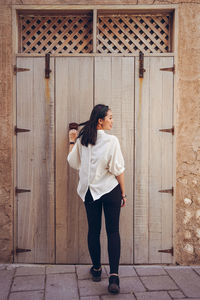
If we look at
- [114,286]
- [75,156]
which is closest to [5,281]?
[114,286]

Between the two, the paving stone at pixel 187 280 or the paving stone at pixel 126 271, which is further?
the paving stone at pixel 126 271

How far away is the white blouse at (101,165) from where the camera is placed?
295 centimetres

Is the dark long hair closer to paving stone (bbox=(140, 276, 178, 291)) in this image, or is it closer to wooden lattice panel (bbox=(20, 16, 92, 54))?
wooden lattice panel (bbox=(20, 16, 92, 54))

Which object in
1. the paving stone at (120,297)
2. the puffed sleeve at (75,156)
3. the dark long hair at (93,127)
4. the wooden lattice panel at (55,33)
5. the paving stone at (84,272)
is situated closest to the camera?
the paving stone at (120,297)

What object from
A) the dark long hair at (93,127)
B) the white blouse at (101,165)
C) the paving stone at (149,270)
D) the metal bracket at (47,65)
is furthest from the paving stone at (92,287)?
the metal bracket at (47,65)

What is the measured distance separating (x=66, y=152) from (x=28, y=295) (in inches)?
61.2

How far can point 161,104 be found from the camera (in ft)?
12.1

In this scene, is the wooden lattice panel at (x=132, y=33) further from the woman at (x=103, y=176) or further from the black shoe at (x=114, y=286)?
the black shoe at (x=114, y=286)

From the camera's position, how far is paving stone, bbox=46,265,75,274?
348 centimetres

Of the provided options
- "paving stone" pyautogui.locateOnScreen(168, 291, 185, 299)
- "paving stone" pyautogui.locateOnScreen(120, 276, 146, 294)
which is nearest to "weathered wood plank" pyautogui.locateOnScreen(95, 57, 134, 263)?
"paving stone" pyautogui.locateOnScreen(120, 276, 146, 294)

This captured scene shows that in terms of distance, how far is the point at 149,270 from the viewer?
11.6 ft

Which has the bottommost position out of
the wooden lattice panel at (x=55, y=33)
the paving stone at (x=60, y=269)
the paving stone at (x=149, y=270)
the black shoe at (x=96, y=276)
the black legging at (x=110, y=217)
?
the paving stone at (x=149, y=270)

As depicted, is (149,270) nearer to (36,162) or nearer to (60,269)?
(60,269)

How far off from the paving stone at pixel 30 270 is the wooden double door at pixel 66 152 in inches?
6.2
